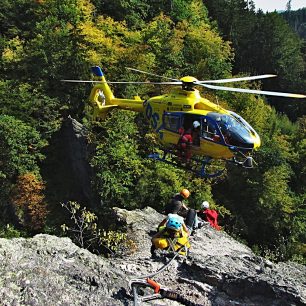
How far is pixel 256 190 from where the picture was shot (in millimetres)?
28906

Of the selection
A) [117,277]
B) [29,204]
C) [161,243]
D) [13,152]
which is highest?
[117,277]

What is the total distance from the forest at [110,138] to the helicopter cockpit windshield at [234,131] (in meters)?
7.88

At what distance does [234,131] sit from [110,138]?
520 inches

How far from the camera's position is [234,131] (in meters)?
12.9

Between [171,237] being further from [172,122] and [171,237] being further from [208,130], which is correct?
[172,122]

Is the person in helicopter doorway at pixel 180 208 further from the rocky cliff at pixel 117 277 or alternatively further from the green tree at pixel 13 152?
the green tree at pixel 13 152

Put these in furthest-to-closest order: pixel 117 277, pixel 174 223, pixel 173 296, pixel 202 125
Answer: pixel 202 125 < pixel 174 223 < pixel 117 277 < pixel 173 296

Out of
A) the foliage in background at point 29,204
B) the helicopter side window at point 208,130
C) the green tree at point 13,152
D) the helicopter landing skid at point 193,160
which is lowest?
the foliage in background at point 29,204

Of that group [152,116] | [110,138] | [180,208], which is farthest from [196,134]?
[110,138]

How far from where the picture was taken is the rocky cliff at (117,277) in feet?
20.2

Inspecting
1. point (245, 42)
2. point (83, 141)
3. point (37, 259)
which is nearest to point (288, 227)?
point (83, 141)

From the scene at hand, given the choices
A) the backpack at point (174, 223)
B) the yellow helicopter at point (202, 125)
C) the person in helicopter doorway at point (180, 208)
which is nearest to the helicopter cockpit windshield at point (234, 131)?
the yellow helicopter at point (202, 125)

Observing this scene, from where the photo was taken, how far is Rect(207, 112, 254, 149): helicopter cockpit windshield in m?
12.8

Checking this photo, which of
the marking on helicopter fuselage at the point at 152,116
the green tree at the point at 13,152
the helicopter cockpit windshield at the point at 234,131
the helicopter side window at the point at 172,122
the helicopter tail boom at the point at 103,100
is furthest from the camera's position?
the green tree at the point at 13,152
